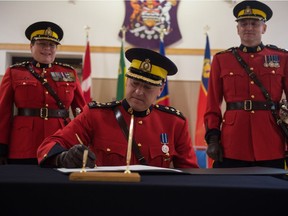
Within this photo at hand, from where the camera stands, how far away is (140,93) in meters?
1.58

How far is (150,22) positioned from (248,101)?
2.65 metres

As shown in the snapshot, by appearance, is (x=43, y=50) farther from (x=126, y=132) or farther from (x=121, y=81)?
(x=121, y=81)

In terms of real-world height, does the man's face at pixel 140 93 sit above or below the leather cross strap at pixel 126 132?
above

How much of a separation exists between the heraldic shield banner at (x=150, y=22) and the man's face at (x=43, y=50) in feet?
6.31

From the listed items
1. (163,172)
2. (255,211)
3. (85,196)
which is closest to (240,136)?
(163,172)

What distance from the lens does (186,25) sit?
450 cm

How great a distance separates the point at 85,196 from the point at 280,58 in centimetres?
184

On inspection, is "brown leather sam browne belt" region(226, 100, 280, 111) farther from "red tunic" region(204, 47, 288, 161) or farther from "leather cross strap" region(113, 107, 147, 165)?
"leather cross strap" region(113, 107, 147, 165)

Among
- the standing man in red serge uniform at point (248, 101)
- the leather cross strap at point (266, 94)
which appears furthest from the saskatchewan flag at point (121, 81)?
the leather cross strap at point (266, 94)

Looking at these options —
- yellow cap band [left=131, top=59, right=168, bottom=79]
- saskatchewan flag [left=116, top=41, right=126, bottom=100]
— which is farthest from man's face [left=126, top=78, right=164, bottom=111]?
saskatchewan flag [left=116, top=41, right=126, bottom=100]

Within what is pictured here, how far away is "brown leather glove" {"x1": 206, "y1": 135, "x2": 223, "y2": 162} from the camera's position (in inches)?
83.0

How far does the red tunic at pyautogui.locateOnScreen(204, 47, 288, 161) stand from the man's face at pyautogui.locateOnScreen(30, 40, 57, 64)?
45.0 inches

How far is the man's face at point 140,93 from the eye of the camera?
5.18ft

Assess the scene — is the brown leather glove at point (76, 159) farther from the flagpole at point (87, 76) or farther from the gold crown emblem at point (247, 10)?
the flagpole at point (87, 76)
